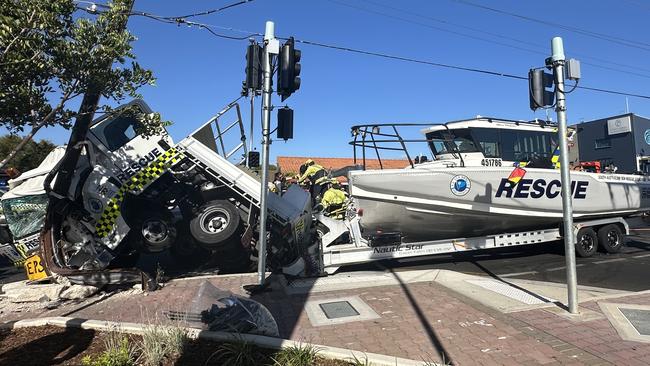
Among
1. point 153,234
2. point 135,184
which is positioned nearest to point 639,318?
point 153,234

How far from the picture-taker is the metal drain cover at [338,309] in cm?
573

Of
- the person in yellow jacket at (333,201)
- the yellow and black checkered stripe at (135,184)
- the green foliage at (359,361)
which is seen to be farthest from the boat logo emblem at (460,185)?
the yellow and black checkered stripe at (135,184)

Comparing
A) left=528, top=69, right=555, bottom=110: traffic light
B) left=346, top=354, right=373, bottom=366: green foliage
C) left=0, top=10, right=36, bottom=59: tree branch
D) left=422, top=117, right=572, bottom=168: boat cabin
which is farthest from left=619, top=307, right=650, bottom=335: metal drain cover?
left=0, top=10, right=36, bottom=59: tree branch

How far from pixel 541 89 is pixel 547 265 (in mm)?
4935

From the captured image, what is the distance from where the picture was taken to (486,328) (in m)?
5.05

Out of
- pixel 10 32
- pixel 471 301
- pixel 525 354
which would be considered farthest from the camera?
pixel 471 301

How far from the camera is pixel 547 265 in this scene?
9.27 m

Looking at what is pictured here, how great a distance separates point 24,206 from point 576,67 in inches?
331

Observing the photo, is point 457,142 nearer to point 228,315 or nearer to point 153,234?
point 153,234

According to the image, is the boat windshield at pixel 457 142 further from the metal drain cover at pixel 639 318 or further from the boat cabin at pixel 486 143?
the metal drain cover at pixel 639 318

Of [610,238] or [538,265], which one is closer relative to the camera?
[538,265]

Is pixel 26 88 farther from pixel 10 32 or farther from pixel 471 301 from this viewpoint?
pixel 471 301

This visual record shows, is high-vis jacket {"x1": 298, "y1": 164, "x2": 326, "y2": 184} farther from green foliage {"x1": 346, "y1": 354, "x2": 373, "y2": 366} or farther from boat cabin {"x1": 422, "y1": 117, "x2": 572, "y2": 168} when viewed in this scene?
green foliage {"x1": 346, "y1": 354, "x2": 373, "y2": 366}

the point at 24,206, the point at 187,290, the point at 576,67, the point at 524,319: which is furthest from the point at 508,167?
the point at 24,206
